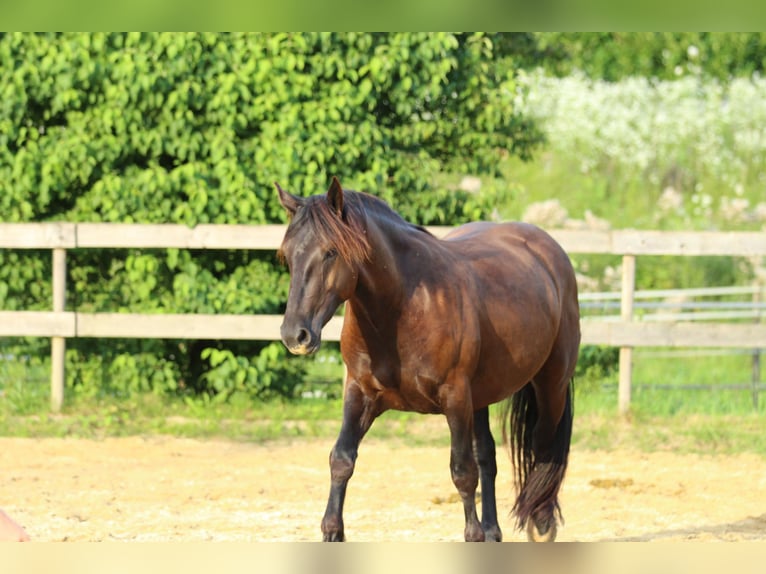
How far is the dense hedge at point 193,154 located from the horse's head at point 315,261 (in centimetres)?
464

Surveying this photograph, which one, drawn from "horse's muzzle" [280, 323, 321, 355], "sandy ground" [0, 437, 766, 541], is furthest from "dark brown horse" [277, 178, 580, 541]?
"sandy ground" [0, 437, 766, 541]

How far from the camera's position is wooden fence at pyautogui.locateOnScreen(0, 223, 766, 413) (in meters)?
7.36

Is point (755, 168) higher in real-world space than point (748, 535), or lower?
higher

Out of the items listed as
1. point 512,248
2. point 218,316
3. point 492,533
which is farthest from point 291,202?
point 218,316

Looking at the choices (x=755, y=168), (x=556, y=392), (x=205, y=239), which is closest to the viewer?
(x=556, y=392)

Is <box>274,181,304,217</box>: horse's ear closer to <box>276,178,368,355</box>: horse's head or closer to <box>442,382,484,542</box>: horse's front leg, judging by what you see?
<box>276,178,368,355</box>: horse's head

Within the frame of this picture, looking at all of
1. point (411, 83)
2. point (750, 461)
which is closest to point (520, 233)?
point (750, 461)

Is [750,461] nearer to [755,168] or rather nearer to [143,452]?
[143,452]

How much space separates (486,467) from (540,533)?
42cm

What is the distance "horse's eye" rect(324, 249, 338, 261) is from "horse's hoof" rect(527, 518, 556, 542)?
77.3 inches

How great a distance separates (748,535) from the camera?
491cm

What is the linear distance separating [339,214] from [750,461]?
4.55 meters

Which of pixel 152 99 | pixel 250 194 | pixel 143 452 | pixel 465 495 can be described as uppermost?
pixel 152 99

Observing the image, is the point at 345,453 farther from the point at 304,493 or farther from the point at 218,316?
the point at 218,316
